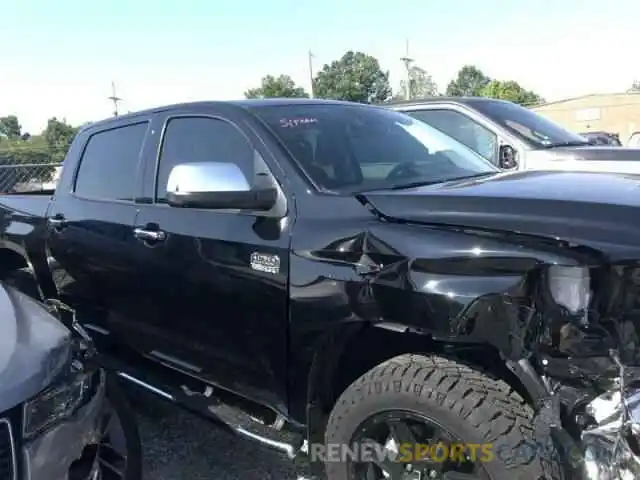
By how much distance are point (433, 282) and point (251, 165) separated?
122cm

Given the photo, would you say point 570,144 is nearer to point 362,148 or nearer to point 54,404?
point 362,148

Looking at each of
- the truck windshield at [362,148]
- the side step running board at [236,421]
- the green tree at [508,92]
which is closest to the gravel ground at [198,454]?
the side step running board at [236,421]

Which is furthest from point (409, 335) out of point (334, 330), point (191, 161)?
point (191, 161)

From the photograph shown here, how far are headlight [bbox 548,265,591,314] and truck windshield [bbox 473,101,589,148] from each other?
4612 mm

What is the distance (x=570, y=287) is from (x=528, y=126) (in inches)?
198

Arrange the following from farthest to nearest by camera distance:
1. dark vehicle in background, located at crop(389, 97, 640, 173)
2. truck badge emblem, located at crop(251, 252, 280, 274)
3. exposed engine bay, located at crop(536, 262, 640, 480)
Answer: dark vehicle in background, located at crop(389, 97, 640, 173) < truck badge emblem, located at crop(251, 252, 280, 274) < exposed engine bay, located at crop(536, 262, 640, 480)

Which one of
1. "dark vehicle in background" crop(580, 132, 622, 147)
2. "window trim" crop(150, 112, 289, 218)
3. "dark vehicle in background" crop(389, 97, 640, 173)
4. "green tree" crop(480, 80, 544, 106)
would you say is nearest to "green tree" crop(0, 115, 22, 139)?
"green tree" crop(480, 80, 544, 106)

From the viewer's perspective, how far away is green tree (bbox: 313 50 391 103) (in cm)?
5947

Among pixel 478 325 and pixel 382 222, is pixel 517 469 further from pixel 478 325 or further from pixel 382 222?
pixel 382 222

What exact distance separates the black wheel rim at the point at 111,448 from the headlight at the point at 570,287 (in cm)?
174

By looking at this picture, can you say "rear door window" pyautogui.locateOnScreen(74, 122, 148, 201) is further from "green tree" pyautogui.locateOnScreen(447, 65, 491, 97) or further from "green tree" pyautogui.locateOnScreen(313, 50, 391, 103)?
"green tree" pyautogui.locateOnScreen(447, 65, 491, 97)

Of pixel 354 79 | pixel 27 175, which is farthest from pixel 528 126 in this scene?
pixel 354 79

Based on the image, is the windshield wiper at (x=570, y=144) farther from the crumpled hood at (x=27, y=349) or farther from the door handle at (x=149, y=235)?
the crumpled hood at (x=27, y=349)

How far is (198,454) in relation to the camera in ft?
12.3
